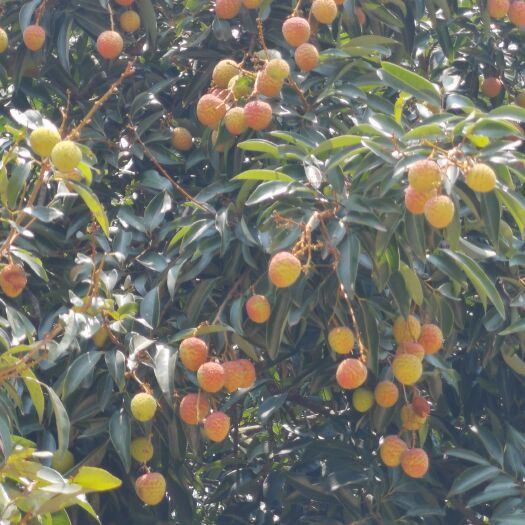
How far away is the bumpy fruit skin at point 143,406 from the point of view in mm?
2133

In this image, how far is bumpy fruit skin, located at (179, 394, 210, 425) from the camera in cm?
222

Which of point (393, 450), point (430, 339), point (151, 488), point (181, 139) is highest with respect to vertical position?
point (181, 139)

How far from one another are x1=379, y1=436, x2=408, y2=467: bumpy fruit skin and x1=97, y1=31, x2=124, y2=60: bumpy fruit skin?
3.61 feet

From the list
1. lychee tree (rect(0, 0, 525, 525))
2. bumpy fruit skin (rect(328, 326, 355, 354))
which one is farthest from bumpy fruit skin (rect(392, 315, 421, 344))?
bumpy fruit skin (rect(328, 326, 355, 354))

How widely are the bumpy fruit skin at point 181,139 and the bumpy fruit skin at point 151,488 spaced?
2.96ft

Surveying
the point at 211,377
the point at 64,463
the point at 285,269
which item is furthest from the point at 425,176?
the point at 64,463

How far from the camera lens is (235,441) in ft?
9.66

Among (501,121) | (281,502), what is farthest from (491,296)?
(281,502)

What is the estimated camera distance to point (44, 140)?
2.10 metres

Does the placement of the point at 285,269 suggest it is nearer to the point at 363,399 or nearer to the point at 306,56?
the point at 363,399

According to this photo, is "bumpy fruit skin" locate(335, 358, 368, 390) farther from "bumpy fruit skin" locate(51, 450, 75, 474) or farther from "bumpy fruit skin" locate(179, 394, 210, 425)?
"bumpy fruit skin" locate(51, 450, 75, 474)

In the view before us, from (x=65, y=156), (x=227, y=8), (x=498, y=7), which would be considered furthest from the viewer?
(x=498, y=7)

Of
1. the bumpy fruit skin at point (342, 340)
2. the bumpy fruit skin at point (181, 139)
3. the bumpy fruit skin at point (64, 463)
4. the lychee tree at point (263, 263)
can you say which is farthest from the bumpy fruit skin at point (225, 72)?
the bumpy fruit skin at point (64, 463)

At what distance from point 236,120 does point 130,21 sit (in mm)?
587
